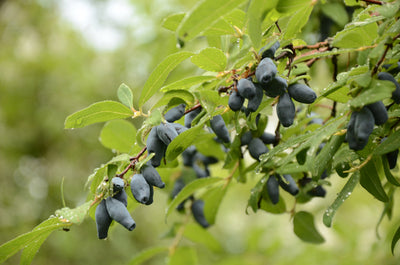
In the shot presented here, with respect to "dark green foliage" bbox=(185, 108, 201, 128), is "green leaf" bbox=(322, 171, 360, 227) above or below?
below

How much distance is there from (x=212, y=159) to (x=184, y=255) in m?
0.43

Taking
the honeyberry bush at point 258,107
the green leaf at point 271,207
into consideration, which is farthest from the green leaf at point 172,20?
the green leaf at point 271,207

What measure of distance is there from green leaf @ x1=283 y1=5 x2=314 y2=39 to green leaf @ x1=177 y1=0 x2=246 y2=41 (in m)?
0.23

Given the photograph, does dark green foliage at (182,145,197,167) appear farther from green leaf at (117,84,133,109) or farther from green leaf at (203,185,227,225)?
green leaf at (117,84,133,109)

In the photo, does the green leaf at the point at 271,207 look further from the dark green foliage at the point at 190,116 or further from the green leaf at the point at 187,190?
the dark green foliage at the point at 190,116

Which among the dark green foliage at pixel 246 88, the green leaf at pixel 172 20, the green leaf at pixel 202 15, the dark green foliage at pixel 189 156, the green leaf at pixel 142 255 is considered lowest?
the green leaf at pixel 142 255

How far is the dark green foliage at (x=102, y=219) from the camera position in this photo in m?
0.74

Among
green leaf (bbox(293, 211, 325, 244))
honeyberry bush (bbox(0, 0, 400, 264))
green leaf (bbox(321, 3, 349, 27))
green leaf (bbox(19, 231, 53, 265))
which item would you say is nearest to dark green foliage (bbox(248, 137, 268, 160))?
honeyberry bush (bbox(0, 0, 400, 264))

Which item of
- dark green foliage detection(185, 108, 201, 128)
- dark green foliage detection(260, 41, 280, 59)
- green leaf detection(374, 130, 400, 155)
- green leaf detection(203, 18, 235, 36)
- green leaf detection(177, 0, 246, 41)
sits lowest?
green leaf detection(374, 130, 400, 155)

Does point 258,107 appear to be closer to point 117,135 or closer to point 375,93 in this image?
point 375,93

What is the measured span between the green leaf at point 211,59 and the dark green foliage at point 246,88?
3.2 inches

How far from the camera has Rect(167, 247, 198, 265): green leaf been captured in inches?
58.2

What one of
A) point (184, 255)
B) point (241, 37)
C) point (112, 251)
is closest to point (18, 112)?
point (112, 251)

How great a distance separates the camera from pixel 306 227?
3.91ft
